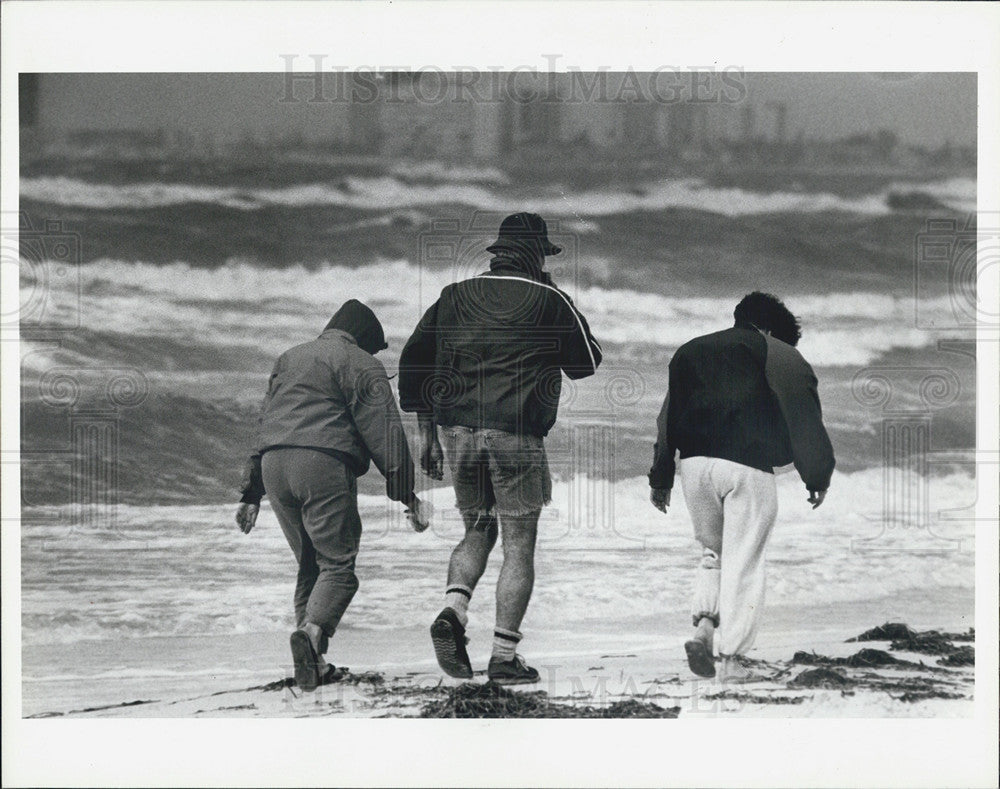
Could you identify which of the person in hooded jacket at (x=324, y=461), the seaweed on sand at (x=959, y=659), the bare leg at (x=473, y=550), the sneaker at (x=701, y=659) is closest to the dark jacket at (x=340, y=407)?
the person in hooded jacket at (x=324, y=461)

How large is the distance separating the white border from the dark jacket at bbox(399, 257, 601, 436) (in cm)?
117

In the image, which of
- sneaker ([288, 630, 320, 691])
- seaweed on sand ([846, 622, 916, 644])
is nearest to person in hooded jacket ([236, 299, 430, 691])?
sneaker ([288, 630, 320, 691])

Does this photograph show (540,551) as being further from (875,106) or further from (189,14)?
(189,14)

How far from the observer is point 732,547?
6293 millimetres

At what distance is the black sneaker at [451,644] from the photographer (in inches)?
243

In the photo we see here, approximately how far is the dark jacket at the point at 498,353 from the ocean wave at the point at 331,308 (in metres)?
0.13

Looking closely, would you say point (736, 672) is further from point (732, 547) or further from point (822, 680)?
point (732, 547)

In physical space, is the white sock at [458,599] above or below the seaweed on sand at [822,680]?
above

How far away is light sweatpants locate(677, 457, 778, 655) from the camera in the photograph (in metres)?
6.28

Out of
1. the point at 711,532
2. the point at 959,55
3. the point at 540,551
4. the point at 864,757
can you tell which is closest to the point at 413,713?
the point at 540,551

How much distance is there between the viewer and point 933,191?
6461mm

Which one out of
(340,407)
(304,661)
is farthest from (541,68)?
A: (304,661)

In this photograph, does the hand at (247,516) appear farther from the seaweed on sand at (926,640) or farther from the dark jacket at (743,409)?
the seaweed on sand at (926,640)

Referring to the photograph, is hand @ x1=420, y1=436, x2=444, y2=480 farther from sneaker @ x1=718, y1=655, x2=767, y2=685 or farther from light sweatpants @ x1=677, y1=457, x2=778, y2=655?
sneaker @ x1=718, y1=655, x2=767, y2=685
